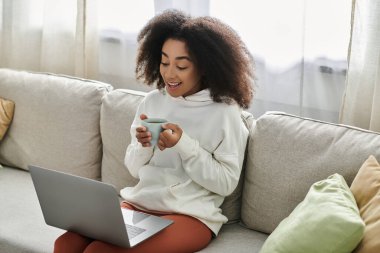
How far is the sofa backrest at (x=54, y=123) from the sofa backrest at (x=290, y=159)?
73cm

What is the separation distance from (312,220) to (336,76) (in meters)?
0.81

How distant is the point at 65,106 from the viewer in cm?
281

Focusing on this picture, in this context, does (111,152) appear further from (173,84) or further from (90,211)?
(90,211)

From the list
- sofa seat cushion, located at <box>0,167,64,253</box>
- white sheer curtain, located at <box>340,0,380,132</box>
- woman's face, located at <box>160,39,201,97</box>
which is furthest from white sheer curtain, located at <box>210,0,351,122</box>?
sofa seat cushion, located at <box>0,167,64,253</box>

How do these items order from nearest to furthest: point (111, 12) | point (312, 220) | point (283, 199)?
1. point (312, 220)
2. point (283, 199)
3. point (111, 12)

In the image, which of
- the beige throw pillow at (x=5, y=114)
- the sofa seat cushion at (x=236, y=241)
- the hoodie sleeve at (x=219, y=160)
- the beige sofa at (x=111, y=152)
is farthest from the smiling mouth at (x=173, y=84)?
the beige throw pillow at (x=5, y=114)

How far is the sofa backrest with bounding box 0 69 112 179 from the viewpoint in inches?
108

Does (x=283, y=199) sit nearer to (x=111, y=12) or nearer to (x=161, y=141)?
(x=161, y=141)

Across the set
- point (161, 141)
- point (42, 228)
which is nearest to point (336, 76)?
point (161, 141)

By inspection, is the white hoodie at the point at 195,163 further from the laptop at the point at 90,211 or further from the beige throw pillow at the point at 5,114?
the beige throw pillow at the point at 5,114

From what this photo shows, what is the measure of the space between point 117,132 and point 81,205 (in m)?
0.67

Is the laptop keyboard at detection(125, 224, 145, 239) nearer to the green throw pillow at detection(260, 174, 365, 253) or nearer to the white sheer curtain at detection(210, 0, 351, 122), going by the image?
the green throw pillow at detection(260, 174, 365, 253)

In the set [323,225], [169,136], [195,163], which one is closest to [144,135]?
[169,136]

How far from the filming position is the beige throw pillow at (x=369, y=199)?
177 cm
